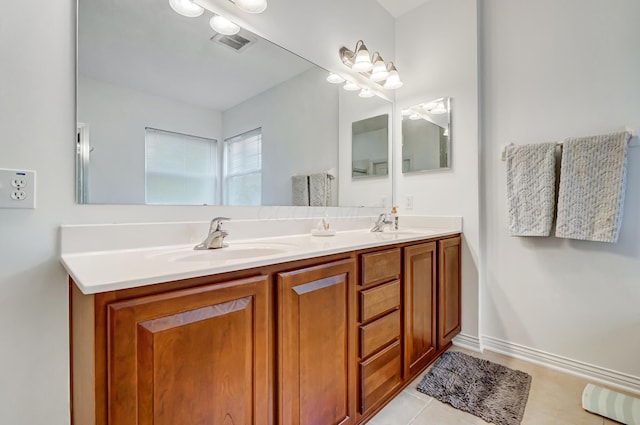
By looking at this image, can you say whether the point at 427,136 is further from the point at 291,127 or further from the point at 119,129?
the point at 119,129

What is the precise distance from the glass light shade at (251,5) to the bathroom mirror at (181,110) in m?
0.10

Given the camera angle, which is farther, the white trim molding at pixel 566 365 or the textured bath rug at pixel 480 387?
the white trim molding at pixel 566 365

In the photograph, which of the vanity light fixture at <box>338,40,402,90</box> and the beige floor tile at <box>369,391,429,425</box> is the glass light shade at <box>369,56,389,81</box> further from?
the beige floor tile at <box>369,391,429,425</box>

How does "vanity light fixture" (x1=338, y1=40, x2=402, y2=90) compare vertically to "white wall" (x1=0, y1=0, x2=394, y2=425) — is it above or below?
above

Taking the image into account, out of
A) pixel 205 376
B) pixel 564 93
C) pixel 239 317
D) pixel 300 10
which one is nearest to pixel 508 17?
pixel 564 93

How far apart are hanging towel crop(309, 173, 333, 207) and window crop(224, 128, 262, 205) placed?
393mm

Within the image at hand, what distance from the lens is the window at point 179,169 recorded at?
119 cm

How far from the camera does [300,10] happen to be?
5.58ft

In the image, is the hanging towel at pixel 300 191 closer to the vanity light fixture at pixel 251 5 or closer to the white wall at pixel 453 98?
the vanity light fixture at pixel 251 5

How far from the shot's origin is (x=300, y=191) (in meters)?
1.74

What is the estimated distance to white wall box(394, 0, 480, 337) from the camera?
2020 mm

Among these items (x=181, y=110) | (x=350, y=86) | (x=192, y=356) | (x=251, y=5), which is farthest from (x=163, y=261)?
(x=350, y=86)

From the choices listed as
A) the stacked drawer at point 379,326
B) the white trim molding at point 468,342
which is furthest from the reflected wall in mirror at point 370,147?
the white trim molding at point 468,342

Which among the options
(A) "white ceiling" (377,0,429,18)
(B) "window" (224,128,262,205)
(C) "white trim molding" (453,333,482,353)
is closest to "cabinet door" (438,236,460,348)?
(C) "white trim molding" (453,333,482,353)
